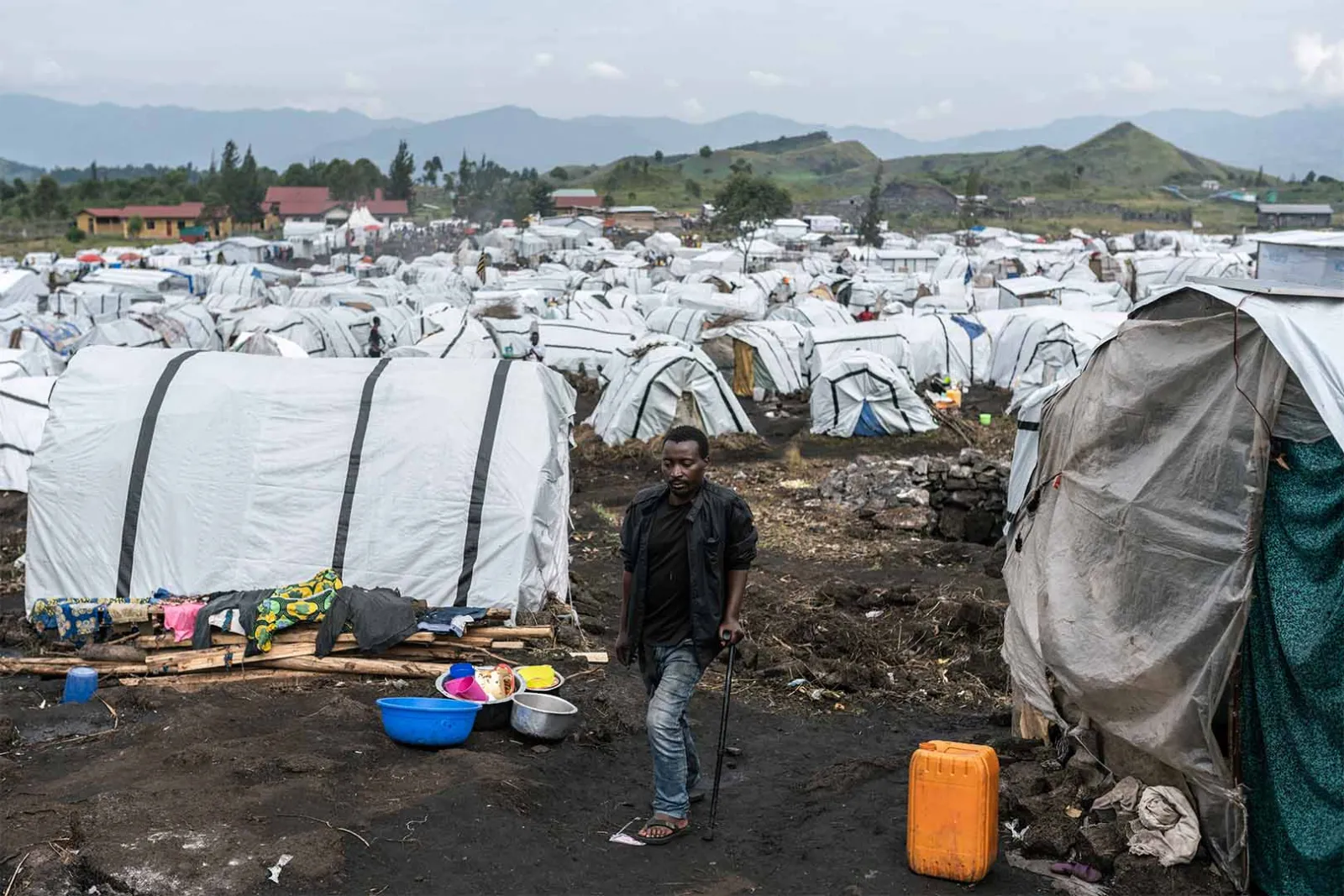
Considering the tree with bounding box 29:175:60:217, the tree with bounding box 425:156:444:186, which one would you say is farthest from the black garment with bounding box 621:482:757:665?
the tree with bounding box 425:156:444:186

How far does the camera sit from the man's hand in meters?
5.67

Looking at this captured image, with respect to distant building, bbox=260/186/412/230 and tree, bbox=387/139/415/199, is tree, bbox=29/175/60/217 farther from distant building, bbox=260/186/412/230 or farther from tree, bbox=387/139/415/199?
tree, bbox=387/139/415/199

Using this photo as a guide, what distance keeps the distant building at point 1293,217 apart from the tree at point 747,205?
1797 inches

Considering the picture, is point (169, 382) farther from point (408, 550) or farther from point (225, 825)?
point (225, 825)

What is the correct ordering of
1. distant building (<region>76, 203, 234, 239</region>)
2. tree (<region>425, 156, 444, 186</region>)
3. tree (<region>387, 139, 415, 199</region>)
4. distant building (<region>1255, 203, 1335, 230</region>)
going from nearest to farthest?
1. distant building (<region>76, 203, 234, 239</region>)
2. distant building (<region>1255, 203, 1335, 230</region>)
3. tree (<region>387, 139, 415, 199</region>)
4. tree (<region>425, 156, 444, 186</region>)

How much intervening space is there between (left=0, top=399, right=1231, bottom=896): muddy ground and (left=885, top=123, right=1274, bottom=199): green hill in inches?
4852

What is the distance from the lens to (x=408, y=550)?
952 cm

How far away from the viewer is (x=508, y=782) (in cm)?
638

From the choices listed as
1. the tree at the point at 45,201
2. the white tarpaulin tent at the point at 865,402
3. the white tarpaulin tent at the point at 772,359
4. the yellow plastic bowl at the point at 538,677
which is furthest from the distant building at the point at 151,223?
the yellow plastic bowl at the point at 538,677

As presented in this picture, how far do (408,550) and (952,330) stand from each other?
889 inches

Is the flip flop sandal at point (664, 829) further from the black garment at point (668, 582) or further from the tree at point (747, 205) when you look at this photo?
the tree at point (747, 205)

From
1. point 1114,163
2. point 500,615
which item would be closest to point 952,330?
point 500,615

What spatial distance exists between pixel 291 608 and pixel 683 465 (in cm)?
418

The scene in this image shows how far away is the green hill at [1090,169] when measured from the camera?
138375 millimetres
